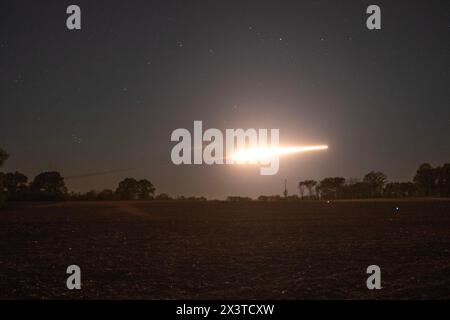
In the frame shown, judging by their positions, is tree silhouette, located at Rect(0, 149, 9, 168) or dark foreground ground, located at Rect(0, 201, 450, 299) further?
tree silhouette, located at Rect(0, 149, 9, 168)

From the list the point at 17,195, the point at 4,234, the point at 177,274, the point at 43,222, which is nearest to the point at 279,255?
the point at 177,274

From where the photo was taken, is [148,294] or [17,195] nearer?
[148,294]

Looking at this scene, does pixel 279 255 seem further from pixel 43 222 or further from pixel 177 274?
pixel 43 222

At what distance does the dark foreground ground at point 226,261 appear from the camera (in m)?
10.6

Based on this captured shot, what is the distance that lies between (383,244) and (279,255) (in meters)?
4.71

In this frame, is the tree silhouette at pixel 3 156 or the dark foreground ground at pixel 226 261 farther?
the tree silhouette at pixel 3 156

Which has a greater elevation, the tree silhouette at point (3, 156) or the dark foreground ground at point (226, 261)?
the tree silhouette at point (3, 156)

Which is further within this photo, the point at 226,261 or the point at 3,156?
the point at 3,156

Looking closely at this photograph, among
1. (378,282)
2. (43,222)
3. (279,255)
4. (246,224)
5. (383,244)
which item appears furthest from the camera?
(43,222)

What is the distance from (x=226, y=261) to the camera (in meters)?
14.0

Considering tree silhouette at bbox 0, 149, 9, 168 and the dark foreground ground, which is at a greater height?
tree silhouette at bbox 0, 149, 9, 168

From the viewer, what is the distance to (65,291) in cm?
1068

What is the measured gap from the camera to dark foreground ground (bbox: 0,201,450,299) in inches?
418

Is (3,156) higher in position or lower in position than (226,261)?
higher
